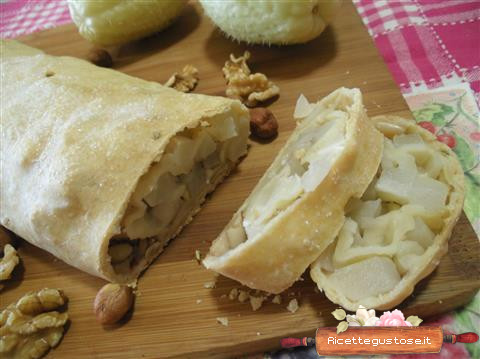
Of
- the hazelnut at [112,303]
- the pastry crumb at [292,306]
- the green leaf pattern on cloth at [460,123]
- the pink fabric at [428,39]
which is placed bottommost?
the green leaf pattern on cloth at [460,123]

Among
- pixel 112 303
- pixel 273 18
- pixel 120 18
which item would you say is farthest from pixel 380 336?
pixel 120 18

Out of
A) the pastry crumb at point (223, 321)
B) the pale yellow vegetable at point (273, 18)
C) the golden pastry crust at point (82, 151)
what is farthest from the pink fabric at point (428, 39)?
the pastry crumb at point (223, 321)

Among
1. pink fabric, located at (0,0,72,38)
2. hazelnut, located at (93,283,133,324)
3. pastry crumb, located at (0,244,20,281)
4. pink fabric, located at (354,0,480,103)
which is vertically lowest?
pink fabric, located at (354,0,480,103)

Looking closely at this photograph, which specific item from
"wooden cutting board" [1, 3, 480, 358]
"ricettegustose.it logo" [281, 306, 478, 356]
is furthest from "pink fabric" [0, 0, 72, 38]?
"ricettegustose.it logo" [281, 306, 478, 356]

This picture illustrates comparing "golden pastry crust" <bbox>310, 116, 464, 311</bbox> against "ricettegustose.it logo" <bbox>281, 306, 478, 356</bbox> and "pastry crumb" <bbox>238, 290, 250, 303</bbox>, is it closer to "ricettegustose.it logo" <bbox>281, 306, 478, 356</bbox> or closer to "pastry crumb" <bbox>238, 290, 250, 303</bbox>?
"ricettegustose.it logo" <bbox>281, 306, 478, 356</bbox>

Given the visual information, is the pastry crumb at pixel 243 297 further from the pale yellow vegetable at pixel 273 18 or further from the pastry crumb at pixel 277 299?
the pale yellow vegetable at pixel 273 18

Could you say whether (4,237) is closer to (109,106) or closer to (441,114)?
(109,106)

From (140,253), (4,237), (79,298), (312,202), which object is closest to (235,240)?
(312,202)
